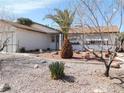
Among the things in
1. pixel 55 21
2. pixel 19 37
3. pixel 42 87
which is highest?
pixel 55 21

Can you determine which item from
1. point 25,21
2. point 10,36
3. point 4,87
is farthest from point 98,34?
point 25,21

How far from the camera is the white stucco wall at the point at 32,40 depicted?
99.9 ft

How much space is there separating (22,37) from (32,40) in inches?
110

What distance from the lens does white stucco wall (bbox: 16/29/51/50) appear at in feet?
99.9

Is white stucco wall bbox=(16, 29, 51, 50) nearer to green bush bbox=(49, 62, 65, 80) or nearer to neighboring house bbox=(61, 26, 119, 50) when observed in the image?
neighboring house bbox=(61, 26, 119, 50)

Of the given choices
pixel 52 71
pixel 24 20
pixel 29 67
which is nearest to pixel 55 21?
pixel 24 20

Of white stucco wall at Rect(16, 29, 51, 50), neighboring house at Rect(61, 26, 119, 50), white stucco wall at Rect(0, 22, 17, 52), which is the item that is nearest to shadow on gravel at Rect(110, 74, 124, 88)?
neighboring house at Rect(61, 26, 119, 50)

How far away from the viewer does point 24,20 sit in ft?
141

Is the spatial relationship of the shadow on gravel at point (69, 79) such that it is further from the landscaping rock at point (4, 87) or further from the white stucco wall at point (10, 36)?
the white stucco wall at point (10, 36)

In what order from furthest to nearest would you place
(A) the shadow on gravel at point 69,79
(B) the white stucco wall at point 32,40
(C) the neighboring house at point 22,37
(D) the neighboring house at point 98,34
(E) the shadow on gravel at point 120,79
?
(B) the white stucco wall at point 32,40 → (C) the neighboring house at point 22,37 → (D) the neighboring house at point 98,34 → (A) the shadow on gravel at point 69,79 → (E) the shadow on gravel at point 120,79

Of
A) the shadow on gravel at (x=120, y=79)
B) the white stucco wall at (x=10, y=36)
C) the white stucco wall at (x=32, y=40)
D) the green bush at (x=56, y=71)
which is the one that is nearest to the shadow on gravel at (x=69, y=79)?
the green bush at (x=56, y=71)

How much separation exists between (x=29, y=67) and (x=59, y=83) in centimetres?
384

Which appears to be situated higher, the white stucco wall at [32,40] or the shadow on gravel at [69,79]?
the white stucco wall at [32,40]

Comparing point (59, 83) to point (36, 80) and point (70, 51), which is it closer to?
point (36, 80)
